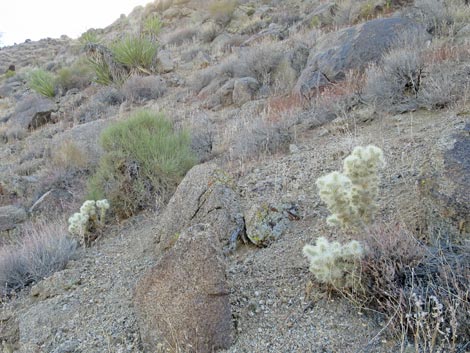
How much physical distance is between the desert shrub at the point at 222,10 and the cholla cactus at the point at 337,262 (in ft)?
57.2

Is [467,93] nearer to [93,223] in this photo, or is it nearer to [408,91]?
[408,91]

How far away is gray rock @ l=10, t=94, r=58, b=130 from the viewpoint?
12.4 meters

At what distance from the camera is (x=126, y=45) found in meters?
13.2

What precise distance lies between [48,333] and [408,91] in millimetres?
4930

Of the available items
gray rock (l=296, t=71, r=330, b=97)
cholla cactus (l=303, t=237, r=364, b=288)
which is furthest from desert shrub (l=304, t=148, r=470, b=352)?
gray rock (l=296, t=71, r=330, b=97)

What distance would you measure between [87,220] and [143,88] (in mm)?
7439

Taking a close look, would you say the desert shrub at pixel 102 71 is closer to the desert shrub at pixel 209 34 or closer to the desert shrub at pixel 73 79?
the desert shrub at pixel 73 79

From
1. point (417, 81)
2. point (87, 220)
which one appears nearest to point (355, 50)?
point (417, 81)

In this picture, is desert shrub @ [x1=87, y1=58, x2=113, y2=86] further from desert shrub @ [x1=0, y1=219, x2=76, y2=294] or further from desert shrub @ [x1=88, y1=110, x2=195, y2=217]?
desert shrub @ [x1=0, y1=219, x2=76, y2=294]

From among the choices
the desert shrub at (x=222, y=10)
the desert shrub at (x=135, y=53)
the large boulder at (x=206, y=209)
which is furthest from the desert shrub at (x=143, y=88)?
the desert shrub at (x=222, y=10)

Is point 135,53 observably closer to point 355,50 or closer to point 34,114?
point 34,114

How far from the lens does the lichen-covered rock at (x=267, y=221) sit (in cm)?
349

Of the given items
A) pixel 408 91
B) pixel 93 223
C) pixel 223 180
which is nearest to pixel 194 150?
pixel 93 223

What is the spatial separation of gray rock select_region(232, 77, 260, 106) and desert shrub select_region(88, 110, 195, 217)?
3042 millimetres
